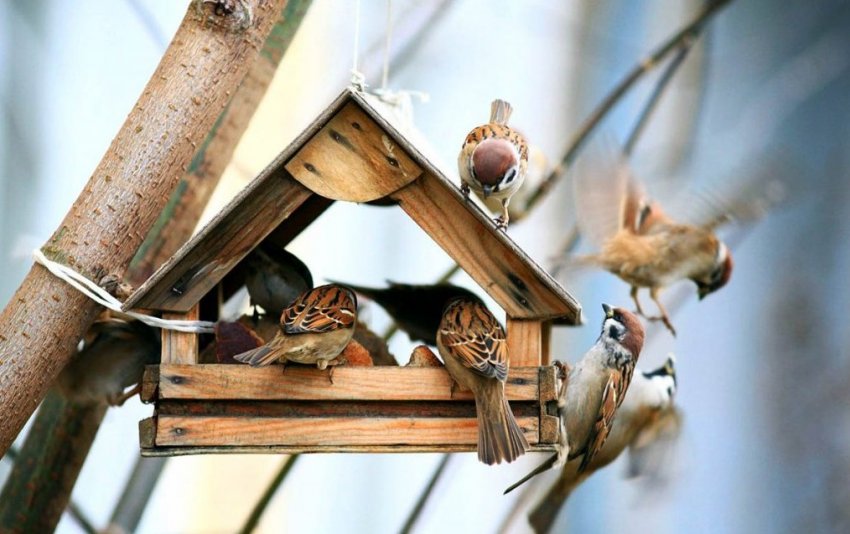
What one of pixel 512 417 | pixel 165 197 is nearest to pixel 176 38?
pixel 165 197

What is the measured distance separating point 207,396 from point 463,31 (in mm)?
3175

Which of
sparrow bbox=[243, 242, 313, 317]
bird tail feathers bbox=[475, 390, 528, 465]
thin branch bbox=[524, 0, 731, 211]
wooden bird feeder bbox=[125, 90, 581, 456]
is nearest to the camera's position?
bird tail feathers bbox=[475, 390, 528, 465]

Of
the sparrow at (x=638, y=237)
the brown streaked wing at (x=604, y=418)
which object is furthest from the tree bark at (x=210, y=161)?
the brown streaked wing at (x=604, y=418)

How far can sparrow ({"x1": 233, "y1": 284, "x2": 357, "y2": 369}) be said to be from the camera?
2.20 m

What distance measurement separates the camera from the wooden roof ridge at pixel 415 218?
2.24m

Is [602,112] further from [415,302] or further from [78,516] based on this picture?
[78,516]

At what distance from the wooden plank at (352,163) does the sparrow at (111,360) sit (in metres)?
0.72

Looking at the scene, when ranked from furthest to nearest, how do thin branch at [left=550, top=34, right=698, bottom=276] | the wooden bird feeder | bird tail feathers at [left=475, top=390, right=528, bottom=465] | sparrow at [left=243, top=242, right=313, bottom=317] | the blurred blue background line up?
1. the blurred blue background
2. thin branch at [left=550, top=34, right=698, bottom=276]
3. sparrow at [left=243, top=242, right=313, bottom=317]
4. the wooden bird feeder
5. bird tail feathers at [left=475, top=390, right=528, bottom=465]

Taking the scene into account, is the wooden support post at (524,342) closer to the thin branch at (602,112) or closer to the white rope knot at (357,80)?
the white rope knot at (357,80)

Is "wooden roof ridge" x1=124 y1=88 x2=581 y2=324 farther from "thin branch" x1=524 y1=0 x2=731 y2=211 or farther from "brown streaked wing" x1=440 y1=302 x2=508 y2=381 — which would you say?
"thin branch" x1=524 y1=0 x2=731 y2=211

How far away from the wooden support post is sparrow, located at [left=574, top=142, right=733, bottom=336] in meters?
1.25

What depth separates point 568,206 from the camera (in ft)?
17.0

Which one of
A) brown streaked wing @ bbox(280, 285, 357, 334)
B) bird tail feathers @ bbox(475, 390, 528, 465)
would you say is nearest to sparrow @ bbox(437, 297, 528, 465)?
bird tail feathers @ bbox(475, 390, 528, 465)

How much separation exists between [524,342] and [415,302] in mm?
699
